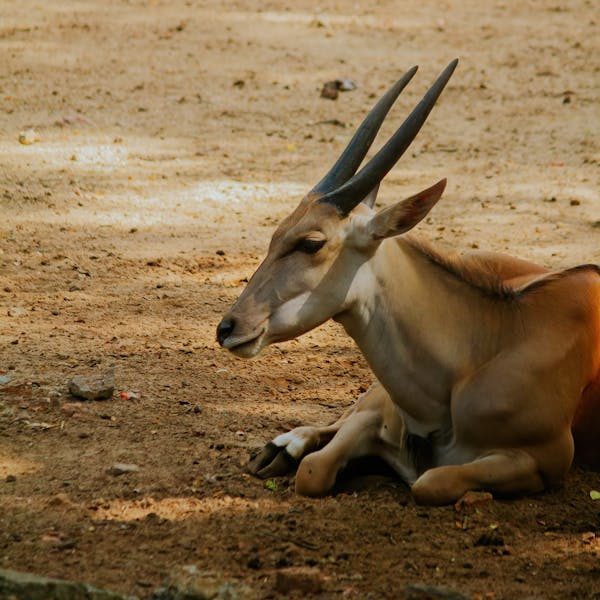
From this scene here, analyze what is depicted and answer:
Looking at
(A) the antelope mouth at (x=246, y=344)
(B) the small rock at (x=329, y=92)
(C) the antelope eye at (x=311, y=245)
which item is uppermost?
(C) the antelope eye at (x=311, y=245)

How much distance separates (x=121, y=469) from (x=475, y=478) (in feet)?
4.15

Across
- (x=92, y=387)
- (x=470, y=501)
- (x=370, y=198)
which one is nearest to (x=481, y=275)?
(x=370, y=198)

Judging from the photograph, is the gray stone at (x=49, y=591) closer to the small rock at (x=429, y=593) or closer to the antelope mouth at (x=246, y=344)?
the small rock at (x=429, y=593)

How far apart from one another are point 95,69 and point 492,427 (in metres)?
6.96

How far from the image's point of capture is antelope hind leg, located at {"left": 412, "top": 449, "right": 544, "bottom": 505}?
185 inches

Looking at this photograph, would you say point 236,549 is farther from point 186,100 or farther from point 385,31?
point 385,31

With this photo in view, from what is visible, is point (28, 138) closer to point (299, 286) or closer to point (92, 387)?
point (92, 387)

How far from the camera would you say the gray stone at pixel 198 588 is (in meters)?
3.69

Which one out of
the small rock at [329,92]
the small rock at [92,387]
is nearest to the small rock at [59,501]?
the small rock at [92,387]

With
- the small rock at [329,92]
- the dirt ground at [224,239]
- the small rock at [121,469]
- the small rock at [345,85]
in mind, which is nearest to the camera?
the dirt ground at [224,239]

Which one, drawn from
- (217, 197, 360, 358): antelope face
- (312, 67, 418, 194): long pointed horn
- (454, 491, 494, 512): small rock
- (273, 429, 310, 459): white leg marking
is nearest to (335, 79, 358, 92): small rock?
(312, 67, 418, 194): long pointed horn

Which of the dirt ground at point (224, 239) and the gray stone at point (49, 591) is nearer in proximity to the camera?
the gray stone at point (49, 591)

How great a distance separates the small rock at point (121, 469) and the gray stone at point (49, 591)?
1.30 metres

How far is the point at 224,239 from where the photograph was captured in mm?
7840
